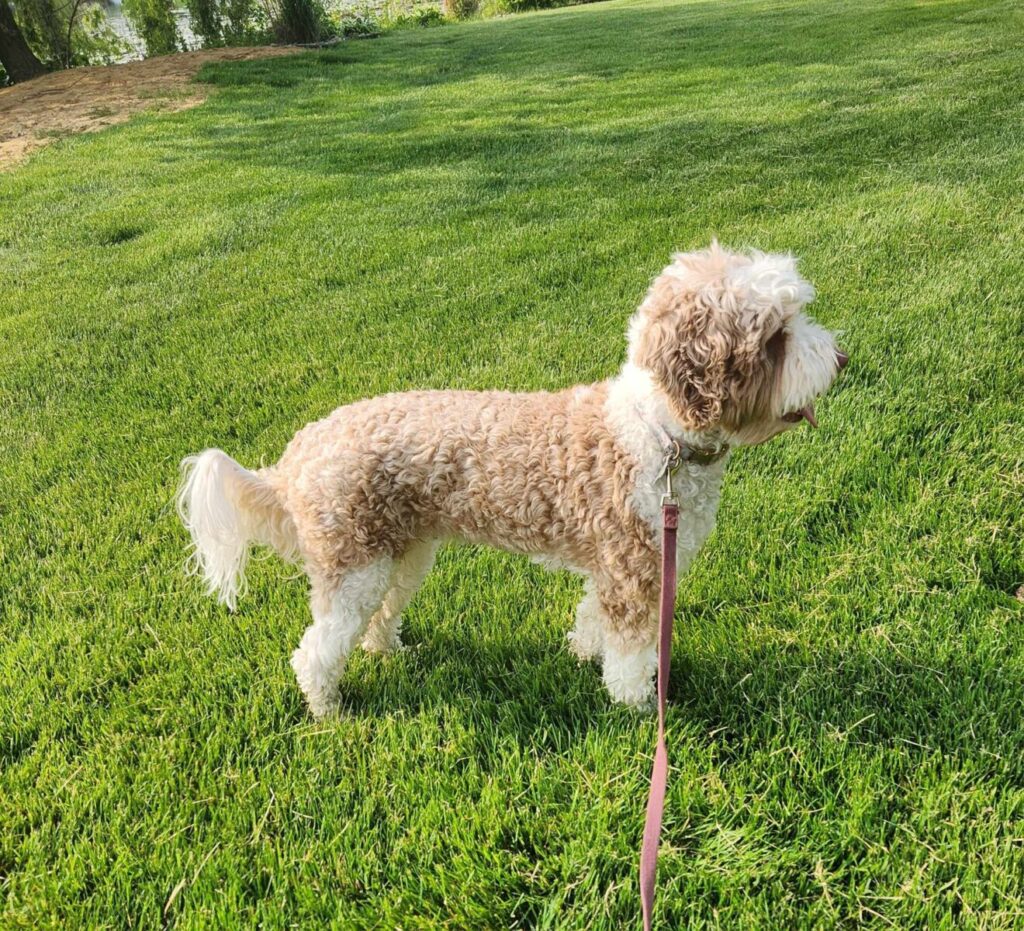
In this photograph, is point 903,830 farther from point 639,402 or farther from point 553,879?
point 639,402

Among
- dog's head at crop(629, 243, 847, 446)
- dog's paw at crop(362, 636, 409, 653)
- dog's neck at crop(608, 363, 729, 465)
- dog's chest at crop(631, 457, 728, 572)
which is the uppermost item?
dog's head at crop(629, 243, 847, 446)

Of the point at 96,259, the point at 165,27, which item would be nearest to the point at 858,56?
the point at 96,259

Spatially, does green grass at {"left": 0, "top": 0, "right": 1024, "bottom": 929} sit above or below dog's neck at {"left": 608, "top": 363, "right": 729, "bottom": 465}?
below

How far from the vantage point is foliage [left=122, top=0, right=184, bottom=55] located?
2145 centimetres

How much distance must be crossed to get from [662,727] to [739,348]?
1.30 m

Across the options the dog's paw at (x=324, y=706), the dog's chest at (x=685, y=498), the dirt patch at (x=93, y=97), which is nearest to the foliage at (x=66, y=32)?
the dirt patch at (x=93, y=97)

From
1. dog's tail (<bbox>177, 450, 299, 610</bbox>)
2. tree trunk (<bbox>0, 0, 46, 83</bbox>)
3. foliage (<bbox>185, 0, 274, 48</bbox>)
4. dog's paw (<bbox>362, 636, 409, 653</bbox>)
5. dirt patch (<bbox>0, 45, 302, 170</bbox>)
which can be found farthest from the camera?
foliage (<bbox>185, 0, 274, 48</bbox>)

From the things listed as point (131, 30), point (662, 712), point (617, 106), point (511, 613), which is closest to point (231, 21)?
point (131, 30)

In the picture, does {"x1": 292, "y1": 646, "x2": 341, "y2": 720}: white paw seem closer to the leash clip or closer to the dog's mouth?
the leash clip

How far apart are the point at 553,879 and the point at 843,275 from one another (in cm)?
553

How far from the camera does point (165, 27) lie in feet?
71.9

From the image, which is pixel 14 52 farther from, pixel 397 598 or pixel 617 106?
pixel 397 598

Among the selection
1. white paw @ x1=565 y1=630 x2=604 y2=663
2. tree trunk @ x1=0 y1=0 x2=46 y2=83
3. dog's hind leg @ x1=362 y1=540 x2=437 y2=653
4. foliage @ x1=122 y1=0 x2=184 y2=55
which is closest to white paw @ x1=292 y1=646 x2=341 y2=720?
dog's hind leg @ x1=362 y1=540 x2=437 y2=653

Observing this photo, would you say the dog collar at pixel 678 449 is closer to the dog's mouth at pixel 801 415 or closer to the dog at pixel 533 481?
the dog at pixel 533 481
